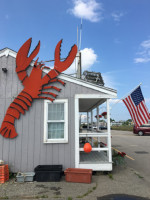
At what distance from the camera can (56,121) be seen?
6.10 meters

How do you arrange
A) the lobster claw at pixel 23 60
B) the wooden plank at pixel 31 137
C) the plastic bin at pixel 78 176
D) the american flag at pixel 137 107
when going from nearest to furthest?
the plastic bin at pixel 78 176 < the wooden plank at pixel 31 137 < the lobster claw at pixel 23 60 < the american flag at pixel 137 107

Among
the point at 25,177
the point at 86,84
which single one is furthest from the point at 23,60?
the point at 25,177

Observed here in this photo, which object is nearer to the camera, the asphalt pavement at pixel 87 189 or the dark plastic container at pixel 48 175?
the asphalt pavement at pixel 87 189

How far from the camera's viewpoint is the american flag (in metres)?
6.67

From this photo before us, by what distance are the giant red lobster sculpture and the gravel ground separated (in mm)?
1863

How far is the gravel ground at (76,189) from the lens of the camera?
14.2 feet

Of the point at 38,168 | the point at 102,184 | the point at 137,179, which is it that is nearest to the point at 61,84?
the point at 38,168

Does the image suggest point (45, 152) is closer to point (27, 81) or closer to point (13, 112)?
point (13, 112)

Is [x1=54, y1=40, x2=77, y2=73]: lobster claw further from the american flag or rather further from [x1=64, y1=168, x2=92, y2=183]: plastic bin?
[x1=64, y1=168, x2=92, y2=183]: plastic bin

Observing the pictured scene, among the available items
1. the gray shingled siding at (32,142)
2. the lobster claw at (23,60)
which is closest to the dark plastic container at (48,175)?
the gray shingled siding at (32,142)

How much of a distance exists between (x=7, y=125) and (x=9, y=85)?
144 centimetres

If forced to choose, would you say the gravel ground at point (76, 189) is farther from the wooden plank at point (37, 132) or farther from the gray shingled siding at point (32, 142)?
the wooden plank at point (37, 132)

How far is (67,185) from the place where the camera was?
5023 mm

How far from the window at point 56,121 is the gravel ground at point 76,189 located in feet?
4.51
